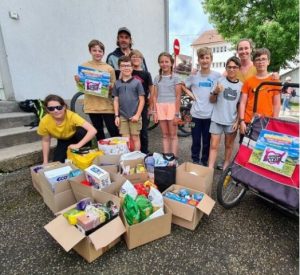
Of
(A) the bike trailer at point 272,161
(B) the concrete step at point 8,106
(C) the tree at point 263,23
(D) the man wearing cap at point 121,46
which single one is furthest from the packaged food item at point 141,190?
(C) the tree at point 263,23

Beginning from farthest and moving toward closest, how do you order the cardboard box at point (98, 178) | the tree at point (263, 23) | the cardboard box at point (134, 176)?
the tree at point (263, 23), the cardboard box at point (134, 176), the cardboard box at point (98, 178)

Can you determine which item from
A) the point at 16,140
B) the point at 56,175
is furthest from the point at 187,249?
the point at 16,140

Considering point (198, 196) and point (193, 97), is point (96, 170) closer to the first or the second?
point (198, 196)

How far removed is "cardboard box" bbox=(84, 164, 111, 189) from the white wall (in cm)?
306

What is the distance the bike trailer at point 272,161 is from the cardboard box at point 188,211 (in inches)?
16.0

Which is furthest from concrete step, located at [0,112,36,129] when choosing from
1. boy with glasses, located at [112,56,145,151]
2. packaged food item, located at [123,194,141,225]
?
packaged food item, located at [123,194,141,225]

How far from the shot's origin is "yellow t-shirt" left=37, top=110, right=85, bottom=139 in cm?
286

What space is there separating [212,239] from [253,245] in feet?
1.08

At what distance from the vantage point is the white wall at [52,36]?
14.1 feet

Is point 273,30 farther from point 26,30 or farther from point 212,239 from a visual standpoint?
point 212,239

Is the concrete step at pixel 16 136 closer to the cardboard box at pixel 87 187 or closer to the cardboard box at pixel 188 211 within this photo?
the cardboard box at pixel 87 187

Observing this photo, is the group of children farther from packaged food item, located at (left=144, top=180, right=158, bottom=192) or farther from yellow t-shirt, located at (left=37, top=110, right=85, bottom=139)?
packaged food item, located at (left=144, top=180, right=158, bottom=192)

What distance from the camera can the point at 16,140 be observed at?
3867 mm

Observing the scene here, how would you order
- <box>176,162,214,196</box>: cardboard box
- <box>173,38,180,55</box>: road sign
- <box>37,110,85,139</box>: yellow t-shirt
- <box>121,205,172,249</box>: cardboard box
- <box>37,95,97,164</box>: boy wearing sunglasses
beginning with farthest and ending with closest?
<box>173,38,180,55</box>: road sign, <box>37,110,85,139</box>: yellow t-shirt, <box>37,95,97,164</box>: boy wearing sunglasses, <box>176,162,214,196</box>: cardboard box, <box>121,205,172,249</box>: cardboard box
